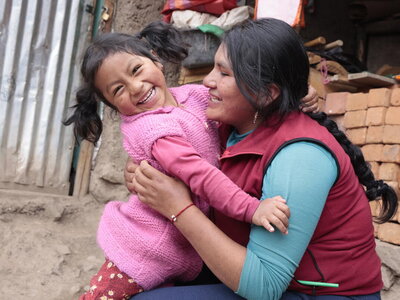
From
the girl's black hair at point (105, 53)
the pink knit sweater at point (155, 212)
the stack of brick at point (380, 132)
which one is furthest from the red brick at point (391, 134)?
the pink knit sweater at point (155, 212)

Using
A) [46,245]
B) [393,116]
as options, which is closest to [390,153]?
[393,116]

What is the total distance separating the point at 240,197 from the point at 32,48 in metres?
3.44

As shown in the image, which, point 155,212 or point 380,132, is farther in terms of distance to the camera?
point 380,132

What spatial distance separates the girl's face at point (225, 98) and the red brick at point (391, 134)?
189 cm

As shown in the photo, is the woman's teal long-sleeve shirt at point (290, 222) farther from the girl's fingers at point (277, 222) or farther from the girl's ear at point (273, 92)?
the girl's ear at point (273, 92)

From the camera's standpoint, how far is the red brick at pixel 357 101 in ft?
11.9

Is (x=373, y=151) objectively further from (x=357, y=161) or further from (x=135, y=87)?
(x=135, y=87)

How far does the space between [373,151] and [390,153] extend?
137 millimetres

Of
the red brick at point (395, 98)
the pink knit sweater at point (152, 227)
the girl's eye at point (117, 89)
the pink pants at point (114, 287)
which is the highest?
the red brick at point (395, 98)

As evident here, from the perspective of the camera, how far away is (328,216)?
1647 mm

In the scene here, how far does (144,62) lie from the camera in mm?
1985

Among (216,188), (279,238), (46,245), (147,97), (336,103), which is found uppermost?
(336,103)

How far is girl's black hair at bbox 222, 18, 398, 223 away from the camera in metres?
1.66

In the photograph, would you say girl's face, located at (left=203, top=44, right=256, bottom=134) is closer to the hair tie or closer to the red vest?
the red vest
